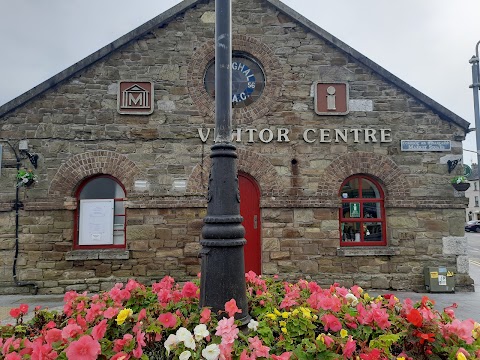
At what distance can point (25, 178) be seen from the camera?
23.6 ft

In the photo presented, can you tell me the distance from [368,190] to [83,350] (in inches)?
280

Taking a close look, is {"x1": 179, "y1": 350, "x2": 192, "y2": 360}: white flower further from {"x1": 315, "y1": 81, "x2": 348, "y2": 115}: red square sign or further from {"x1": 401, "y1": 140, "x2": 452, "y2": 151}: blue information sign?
{"x1": 401, "y1": 140, "x2": 452, "y2": 151}: blue information sign

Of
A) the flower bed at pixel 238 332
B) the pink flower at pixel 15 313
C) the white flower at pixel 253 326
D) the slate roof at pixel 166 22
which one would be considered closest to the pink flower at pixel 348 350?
the flower bed at pixel 238 332

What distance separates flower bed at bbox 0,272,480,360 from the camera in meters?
2.15

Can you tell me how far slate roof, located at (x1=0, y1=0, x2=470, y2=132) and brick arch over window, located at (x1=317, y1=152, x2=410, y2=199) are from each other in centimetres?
171

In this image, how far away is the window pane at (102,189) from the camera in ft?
24.8

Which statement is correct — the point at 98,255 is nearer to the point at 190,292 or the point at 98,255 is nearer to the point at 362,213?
the point at 190,292

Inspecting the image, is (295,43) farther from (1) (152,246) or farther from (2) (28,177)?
(2) (28,177)

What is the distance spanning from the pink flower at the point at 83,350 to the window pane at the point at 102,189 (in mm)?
5883

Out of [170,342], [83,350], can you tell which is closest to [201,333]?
[170,342]

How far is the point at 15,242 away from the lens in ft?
23.8

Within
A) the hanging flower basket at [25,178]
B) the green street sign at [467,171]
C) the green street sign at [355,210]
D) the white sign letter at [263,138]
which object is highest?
the white sign letter at [263,138]

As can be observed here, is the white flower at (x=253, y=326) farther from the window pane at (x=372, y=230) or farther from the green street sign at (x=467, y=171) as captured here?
the green street sign at (x=467, y=171)

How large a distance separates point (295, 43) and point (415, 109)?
3186mm
